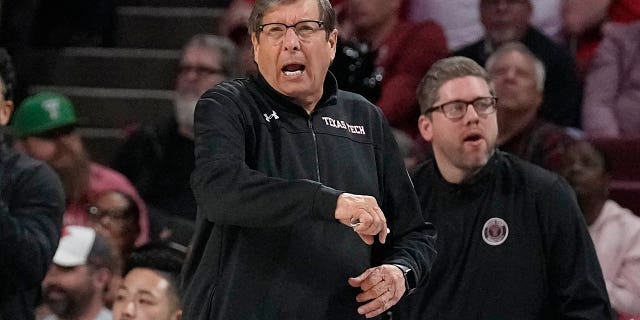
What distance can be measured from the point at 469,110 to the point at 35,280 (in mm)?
1454

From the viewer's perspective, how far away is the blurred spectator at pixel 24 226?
362 centimetres

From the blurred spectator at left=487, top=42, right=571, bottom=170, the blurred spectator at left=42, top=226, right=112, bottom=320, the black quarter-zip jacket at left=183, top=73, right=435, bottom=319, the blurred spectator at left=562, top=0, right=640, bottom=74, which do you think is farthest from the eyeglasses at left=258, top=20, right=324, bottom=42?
the blurred spectator at left=562, top=0, right=640, bottom=74

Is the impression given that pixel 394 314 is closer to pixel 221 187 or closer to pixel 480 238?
pixel 480 238

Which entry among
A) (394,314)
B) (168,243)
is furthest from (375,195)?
(168,243)

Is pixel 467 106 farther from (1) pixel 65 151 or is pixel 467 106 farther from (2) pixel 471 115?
(1) pixel 65 151

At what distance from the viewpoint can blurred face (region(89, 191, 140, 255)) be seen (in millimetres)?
5879

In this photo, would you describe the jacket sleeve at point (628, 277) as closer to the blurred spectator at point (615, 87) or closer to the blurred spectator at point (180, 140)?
the blurred spectator at point (615, 87)

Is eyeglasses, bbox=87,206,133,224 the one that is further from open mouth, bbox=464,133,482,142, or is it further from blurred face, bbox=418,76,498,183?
open mouth, bbox=464,133,482,142

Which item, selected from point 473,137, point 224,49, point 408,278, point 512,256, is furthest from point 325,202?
point 224,49

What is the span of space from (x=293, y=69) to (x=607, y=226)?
2.53 metres

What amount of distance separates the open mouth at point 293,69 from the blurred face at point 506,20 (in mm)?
3492

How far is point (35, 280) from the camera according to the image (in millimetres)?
3689

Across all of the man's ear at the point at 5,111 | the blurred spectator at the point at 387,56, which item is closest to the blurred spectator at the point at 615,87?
the blurred spectator at the point at 387,56

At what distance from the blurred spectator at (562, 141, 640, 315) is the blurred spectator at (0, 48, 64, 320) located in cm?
225
